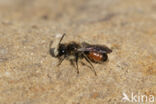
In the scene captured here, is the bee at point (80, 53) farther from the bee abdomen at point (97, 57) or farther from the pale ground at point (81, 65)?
the pale ground at point (81, 65)

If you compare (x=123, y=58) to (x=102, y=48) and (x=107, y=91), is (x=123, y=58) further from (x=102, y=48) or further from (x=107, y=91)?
(x=107, y=91)

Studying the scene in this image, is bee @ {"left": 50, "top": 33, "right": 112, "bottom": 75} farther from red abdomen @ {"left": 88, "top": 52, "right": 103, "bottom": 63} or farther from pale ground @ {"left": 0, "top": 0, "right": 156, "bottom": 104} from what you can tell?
pale ground @ {"left": 0, "top": 0, "right": 156, "bottom": 104}

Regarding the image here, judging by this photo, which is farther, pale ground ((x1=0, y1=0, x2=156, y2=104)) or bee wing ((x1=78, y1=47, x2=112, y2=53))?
bee wing ((x1=78, y1=47, x2=112, y2=53))

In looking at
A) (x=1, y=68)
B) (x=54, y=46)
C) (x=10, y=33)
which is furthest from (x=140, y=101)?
(x=10, y=33)

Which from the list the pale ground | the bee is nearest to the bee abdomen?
the bee

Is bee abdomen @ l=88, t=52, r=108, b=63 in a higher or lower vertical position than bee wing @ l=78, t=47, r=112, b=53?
lower

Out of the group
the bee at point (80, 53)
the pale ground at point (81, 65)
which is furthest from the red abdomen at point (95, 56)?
the pale ground at point (81, 65)
